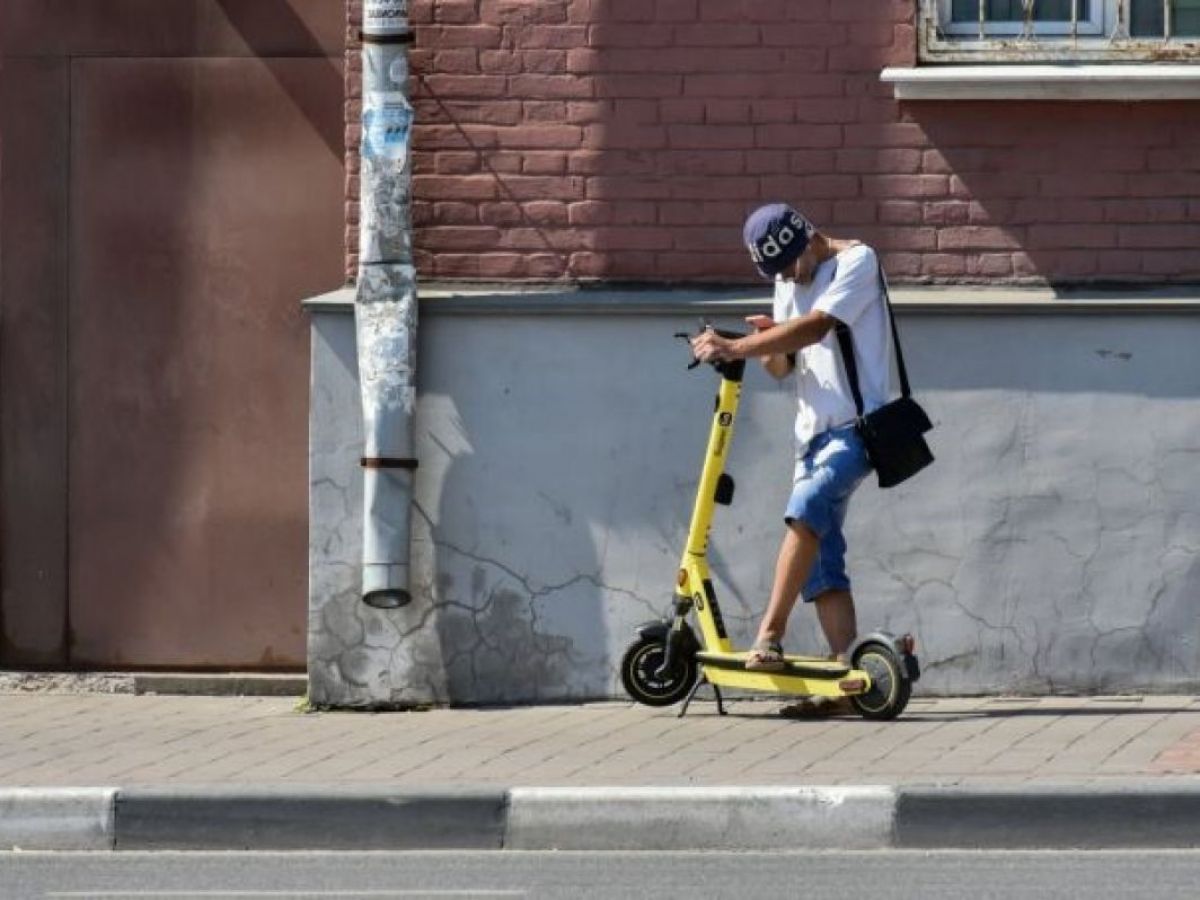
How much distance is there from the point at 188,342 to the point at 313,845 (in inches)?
123

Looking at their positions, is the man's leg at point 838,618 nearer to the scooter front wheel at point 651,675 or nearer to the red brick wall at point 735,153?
the scooter front wheel at point 651,675

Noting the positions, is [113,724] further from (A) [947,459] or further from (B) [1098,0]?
(B) [1098,0]

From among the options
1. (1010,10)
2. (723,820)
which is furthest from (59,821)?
(1010,10)

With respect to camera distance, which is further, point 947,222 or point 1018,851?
point 947,222

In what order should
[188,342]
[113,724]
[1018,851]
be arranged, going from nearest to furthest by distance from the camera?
[1018,851] < [113,724] < [188,342]

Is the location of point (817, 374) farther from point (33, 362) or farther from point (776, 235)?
point (33, 362)

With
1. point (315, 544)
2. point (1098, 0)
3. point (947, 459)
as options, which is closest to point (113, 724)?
point (315, 544)

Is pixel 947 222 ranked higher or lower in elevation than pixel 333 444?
higher

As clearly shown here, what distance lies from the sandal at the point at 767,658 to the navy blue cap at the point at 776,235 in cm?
123

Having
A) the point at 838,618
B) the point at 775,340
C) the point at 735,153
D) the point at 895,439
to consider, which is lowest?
the point at 838,618

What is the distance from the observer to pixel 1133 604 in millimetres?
10461

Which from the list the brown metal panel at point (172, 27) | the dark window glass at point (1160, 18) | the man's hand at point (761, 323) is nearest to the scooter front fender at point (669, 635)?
the man's hand at point (761, 323)

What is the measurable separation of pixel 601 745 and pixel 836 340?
152 centimetres

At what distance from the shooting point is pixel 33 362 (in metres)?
11.2
